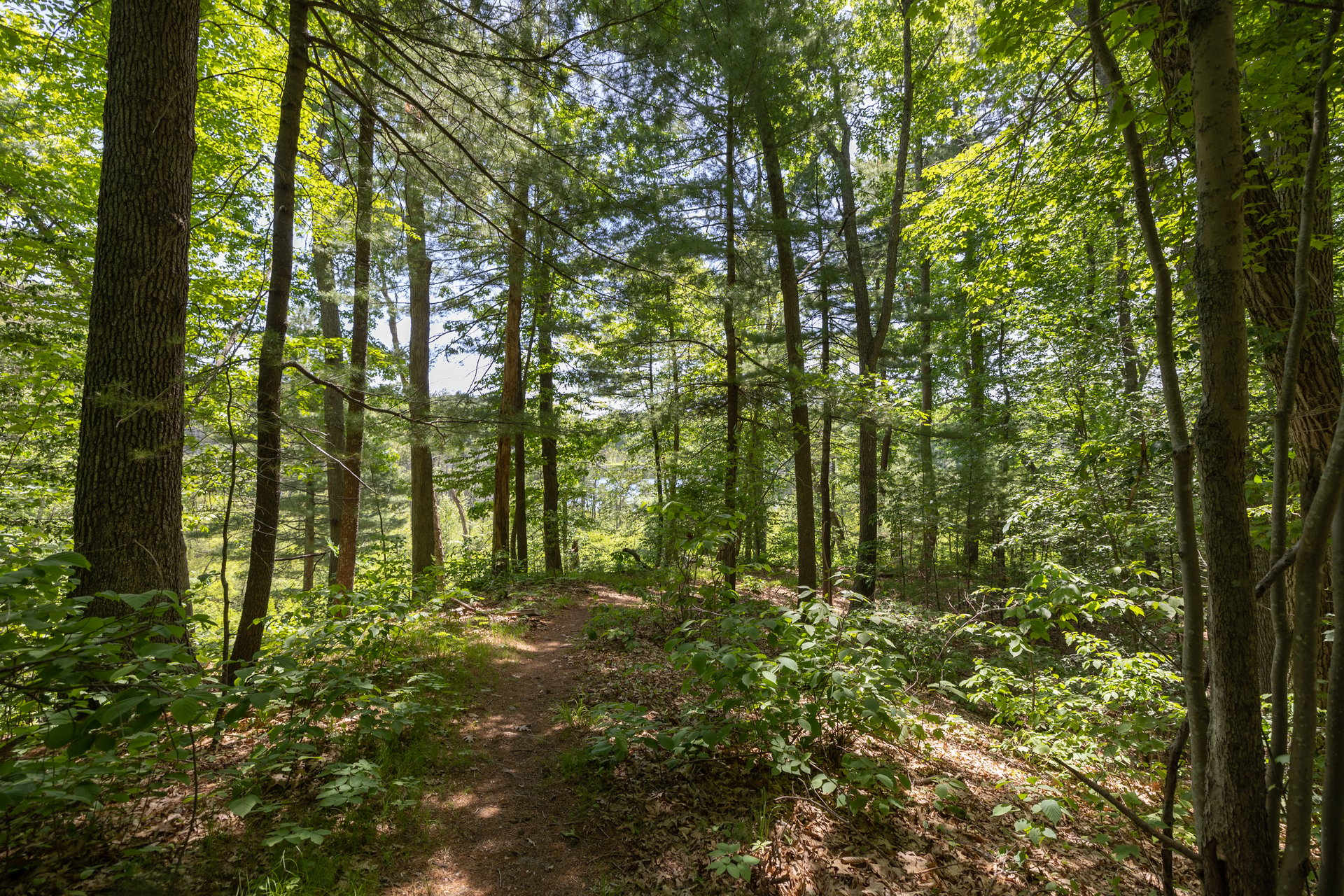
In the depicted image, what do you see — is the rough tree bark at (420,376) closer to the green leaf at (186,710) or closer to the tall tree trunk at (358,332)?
the tall tree trunk at (358,332)

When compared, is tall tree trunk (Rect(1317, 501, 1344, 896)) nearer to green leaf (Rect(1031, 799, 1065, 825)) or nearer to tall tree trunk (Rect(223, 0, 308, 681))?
green leaf (Rect(1031, 799, 1065, 825))

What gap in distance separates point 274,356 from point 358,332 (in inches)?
158

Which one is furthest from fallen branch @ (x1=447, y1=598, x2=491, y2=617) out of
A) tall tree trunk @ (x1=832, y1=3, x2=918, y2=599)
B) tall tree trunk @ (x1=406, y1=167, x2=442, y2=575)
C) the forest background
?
tall tree trunk @ (x1=832, y1=3, x2=918, y2=599)

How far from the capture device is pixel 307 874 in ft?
8.08

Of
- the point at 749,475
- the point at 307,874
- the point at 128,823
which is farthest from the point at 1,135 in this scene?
the point at 749,475

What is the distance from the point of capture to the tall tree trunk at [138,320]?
3.27m

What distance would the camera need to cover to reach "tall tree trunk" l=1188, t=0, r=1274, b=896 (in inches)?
64.8

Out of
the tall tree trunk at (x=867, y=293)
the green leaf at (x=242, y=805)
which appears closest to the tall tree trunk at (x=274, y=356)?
the green leaf at (x=242, y=805)

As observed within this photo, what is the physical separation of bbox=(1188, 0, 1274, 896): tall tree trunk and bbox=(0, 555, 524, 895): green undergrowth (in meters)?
3.32

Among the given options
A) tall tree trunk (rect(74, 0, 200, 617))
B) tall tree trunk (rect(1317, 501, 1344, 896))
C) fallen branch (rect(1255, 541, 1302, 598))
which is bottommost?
tall tree trunk (rect(1317, 501, 1344, 896))

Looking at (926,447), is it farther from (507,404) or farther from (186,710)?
(186,710)

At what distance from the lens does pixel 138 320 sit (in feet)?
11.2

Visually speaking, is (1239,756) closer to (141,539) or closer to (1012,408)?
(141,539)

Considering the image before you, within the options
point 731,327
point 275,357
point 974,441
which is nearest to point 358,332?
point 275,357
